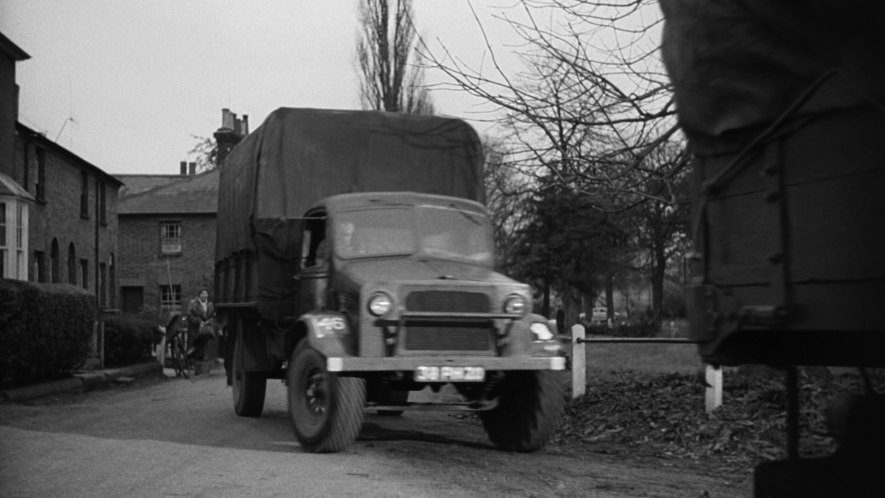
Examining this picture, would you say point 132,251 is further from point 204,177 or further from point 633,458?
point 633,458

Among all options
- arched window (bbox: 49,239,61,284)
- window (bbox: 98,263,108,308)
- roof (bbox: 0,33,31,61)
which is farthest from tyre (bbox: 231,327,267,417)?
window (bbox: 98,263,108,308)

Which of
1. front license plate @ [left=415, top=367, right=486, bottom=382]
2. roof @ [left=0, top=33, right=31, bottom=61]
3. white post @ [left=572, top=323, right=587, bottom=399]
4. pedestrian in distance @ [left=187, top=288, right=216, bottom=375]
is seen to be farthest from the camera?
roof @ [left=0, top=33, right=31, bottom=61]

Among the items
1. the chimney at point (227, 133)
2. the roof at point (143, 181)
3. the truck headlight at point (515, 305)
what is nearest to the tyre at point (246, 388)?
the truck headlight at point (515, 305)

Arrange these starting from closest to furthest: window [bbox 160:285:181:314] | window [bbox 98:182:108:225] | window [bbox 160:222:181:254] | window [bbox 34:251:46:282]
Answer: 1. window [bbox 34:251:46:282]
2. window [bbox 98:182:108:225]
3. window [bbox 160:285:181:314]
4. window [bbox 160:222:181:254]

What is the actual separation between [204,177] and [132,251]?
259 inches

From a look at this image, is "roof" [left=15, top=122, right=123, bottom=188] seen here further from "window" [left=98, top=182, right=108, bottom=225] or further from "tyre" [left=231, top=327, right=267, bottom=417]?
"tyre" [left=231, top=327, right=267, bottom=417]

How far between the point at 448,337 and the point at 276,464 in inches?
80.4

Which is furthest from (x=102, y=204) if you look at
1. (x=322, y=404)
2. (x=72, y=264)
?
(x=322, y=404)

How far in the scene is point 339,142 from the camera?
1230cm

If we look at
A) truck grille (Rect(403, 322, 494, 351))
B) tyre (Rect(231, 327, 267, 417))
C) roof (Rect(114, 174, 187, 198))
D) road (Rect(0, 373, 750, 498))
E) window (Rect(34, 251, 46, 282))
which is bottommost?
road (Rect(0, 373, 750, 498))

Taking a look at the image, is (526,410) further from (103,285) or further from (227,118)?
(227,118)

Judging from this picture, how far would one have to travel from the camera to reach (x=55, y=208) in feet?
103

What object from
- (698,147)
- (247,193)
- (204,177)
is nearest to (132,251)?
(204,177)

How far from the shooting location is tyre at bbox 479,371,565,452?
10016mm
